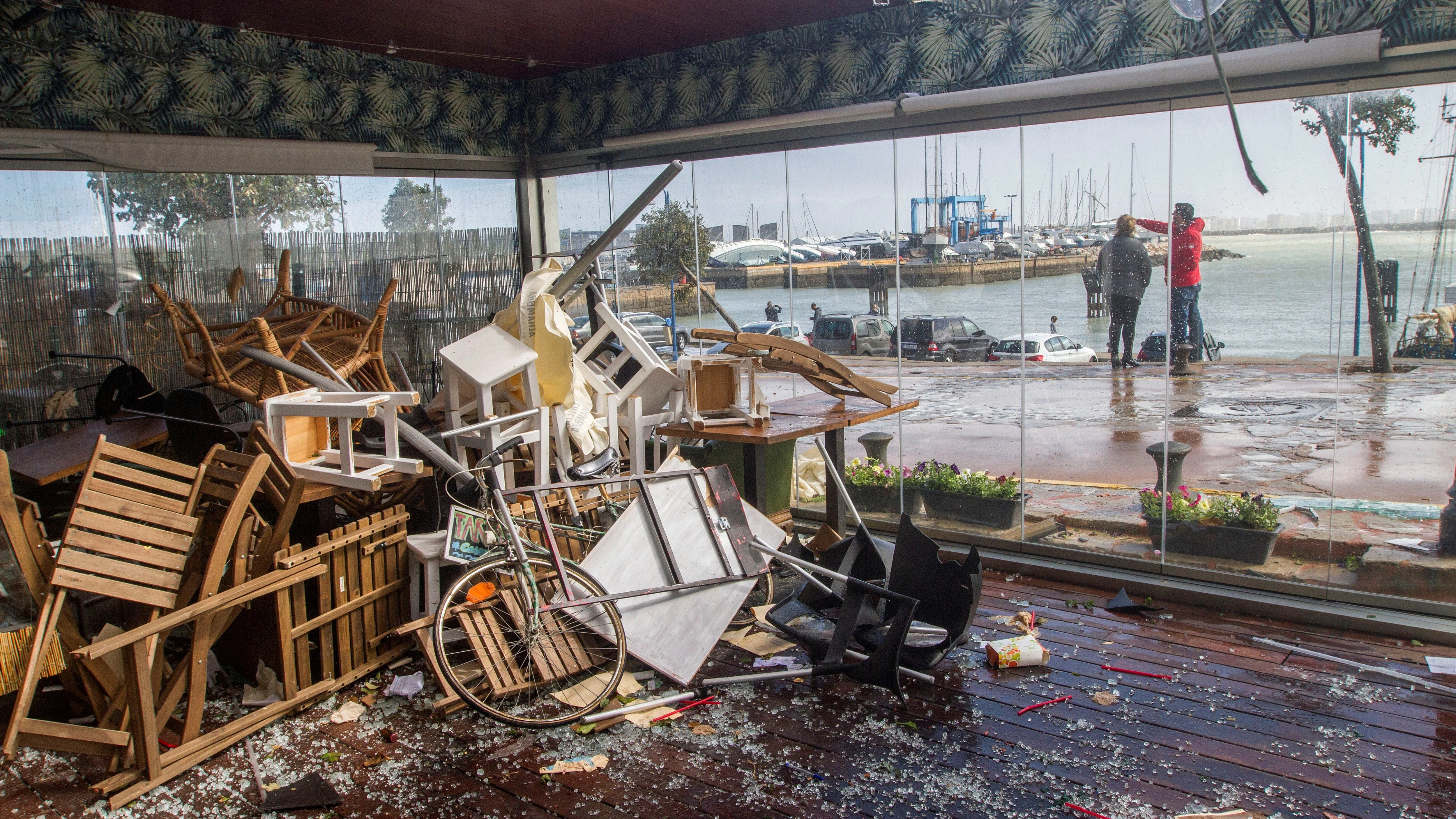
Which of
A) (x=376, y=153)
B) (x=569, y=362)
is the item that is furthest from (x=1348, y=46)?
(x=376, y=153)

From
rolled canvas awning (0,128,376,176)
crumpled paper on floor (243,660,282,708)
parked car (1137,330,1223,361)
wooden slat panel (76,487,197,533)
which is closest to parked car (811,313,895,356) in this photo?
parked car (1137,330,1223,361)

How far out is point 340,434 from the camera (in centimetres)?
445

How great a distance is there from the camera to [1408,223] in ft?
14.3

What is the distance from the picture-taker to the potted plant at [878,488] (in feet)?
20.0

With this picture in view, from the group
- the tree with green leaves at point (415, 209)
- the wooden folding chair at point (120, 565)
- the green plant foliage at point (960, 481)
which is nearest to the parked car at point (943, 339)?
the green plant foliage at point (960, 481)

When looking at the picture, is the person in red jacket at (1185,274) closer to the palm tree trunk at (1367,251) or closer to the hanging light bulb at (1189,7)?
the palm tree trunk at (1367,251)

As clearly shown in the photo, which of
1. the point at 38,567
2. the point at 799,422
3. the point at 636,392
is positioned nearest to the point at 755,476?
the point at 799,422

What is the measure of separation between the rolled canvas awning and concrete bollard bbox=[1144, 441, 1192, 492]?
207 inches

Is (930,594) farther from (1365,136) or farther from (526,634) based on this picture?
(1365,136)

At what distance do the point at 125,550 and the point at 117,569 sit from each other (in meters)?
0.09

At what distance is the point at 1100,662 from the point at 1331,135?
266 centimetres

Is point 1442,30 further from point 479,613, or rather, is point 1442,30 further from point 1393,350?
point 479,613

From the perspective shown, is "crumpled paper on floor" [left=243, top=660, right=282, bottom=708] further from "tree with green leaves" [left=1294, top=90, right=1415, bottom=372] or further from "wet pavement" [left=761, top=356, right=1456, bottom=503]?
"tree with green leaves" [left=1294, top=90, right=1415, bottom=372]

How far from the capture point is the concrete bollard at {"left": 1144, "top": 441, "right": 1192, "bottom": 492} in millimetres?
5066
